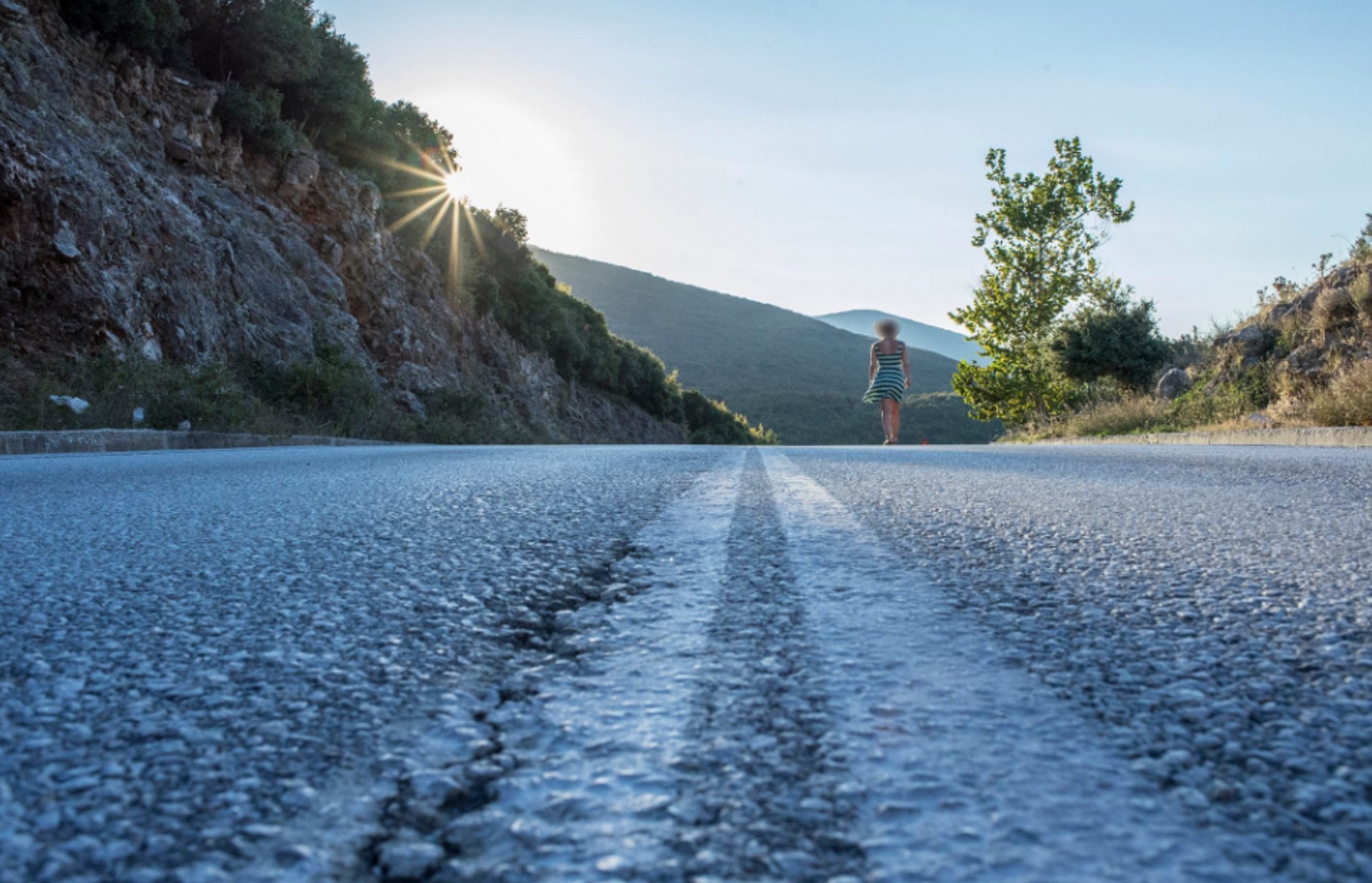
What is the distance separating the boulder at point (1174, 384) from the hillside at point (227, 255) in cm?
1314

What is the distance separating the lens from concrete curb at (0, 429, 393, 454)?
8414mm

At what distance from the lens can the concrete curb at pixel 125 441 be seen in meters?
8.41

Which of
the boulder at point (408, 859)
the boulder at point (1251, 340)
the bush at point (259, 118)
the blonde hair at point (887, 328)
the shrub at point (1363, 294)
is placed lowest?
the boulder at point (408, 859)

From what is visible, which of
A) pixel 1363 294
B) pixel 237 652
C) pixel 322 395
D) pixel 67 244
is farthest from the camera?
pixel 322 395

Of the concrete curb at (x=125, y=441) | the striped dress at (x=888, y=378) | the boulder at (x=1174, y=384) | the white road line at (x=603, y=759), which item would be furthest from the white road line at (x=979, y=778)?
the boulder at (x=1174, y=384)

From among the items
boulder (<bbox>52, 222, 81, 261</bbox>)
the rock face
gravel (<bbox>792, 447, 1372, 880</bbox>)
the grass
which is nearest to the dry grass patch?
gravel (<bbox>792, 447, 1372, 880</bbox>)

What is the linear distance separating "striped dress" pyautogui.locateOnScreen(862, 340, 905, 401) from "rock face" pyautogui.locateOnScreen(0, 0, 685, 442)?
924cm

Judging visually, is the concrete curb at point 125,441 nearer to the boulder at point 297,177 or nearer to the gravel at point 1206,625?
the gravel at point 1206,625

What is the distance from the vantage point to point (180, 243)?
598 inches

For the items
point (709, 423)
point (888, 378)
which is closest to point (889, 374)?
point (888, 378)

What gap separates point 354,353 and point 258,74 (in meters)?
A: 6.25

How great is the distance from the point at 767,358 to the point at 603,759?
3889 inches

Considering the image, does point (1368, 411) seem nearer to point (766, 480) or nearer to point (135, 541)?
point (766, 480)

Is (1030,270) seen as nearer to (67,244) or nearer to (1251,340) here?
(1251,340)
